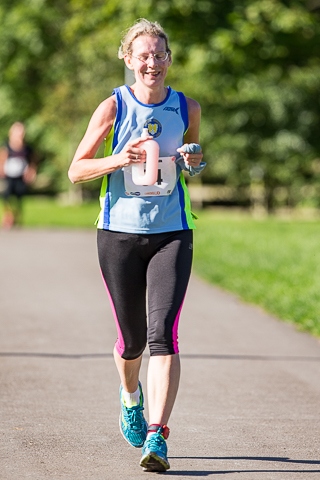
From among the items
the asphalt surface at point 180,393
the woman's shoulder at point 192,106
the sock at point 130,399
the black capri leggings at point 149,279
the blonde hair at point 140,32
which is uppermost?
the blonde hair at point 140,32

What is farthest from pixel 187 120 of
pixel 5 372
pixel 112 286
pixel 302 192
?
pixel 302 192

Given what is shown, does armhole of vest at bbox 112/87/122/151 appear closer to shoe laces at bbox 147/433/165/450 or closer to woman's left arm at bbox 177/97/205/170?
woman's left arm at bbox 177/97/205/170

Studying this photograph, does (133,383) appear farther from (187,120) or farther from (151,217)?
(187,120)

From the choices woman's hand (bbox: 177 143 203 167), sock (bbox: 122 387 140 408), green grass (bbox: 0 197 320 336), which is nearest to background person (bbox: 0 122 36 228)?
green grass (bbox: 0 197 320 336)

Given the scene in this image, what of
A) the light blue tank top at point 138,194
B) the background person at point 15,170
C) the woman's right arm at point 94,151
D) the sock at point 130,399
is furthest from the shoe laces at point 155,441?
the background person at point 15,170

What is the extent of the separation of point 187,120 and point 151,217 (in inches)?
19.4

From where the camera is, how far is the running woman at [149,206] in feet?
17.2

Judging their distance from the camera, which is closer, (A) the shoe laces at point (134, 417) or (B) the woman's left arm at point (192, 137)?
(B) the woman's left arm at point (192, 137)

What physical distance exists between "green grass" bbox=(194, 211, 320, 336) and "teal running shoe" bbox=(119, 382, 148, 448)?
413 centimetres

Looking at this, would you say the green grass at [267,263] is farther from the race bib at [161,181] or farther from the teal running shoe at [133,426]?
the race bib at [161,181]

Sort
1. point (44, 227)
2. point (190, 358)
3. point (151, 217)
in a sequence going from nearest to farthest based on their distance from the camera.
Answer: point (151, 217)
point (190, 358)
point (44, 227)

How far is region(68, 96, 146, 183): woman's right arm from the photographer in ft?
16.9

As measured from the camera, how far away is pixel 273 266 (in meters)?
14.4

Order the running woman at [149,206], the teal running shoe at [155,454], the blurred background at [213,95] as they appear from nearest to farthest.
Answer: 1. the teal running shoe at [155,454]
2. the running woman at [149,206]
3. the blurred background at [213,95]
